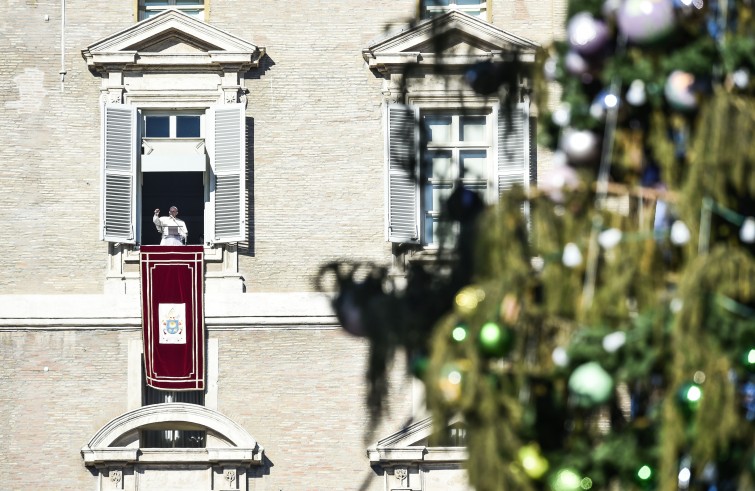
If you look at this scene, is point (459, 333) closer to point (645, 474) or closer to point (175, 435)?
point (645, 474)

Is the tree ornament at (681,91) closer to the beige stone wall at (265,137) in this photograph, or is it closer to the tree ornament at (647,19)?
the tree ornament at (647,19)

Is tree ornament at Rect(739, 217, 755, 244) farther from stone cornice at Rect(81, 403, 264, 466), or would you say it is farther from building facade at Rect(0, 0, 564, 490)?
stone cornice at Rect(81, 403, 264, 466)

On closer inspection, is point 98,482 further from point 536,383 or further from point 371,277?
point 536,383

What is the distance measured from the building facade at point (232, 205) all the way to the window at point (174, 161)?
1.0 inches

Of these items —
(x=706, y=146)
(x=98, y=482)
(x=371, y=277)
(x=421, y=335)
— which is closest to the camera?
(x=706, y=146)

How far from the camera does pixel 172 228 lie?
65.4 ft

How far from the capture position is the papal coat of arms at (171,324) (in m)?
19.3

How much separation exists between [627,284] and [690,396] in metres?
0.75

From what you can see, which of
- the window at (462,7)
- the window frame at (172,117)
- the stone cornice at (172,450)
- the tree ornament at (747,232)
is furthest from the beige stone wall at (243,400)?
the tree ornament at (747,232)

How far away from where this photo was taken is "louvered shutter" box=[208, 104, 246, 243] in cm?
1955

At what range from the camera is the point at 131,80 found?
19844mm

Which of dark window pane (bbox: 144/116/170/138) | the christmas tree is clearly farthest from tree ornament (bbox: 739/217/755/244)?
dark window pane (bbox: 144/116/170/138)

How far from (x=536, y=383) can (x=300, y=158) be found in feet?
31.4

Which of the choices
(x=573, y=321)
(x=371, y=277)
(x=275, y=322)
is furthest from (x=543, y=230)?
(x=275, y=322)
